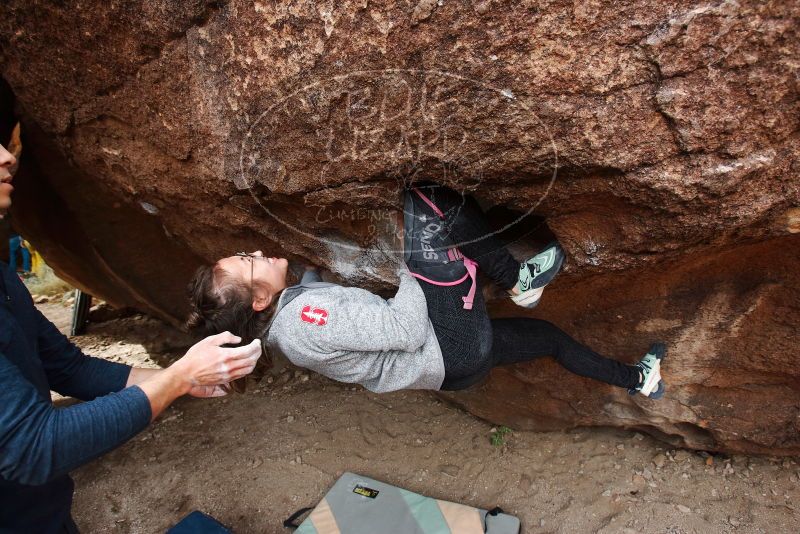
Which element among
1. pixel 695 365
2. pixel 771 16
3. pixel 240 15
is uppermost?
pixel 240 15

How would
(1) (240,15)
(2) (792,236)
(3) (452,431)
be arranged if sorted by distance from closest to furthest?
(1) (240,15)
(2) (792,236)
(3) (452,431)

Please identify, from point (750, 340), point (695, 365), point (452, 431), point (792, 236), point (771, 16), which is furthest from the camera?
point (452, 431)

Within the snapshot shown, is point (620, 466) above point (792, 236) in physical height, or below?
below

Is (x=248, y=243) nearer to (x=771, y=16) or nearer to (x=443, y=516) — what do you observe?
(x=443, y=516)

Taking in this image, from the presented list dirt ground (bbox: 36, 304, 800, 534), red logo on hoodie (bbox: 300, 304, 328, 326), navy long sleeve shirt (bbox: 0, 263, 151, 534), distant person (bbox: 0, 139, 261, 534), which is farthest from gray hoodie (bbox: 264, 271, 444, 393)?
dirt ground (bbox: 36, 304, 800, 534)

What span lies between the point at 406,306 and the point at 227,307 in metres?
0.57

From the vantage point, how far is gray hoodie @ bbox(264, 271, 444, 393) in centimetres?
158

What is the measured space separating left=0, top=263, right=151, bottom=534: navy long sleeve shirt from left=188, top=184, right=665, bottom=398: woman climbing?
16.8 inches

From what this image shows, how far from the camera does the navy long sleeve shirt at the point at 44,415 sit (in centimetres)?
120

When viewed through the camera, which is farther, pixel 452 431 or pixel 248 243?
pixel 452 431

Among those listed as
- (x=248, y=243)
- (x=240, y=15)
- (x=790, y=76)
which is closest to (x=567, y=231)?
(x=790, y=76)

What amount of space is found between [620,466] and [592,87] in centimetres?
193

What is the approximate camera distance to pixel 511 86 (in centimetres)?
132

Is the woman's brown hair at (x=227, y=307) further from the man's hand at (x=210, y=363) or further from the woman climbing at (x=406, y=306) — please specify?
the man's hand at (x=210, y=363)
